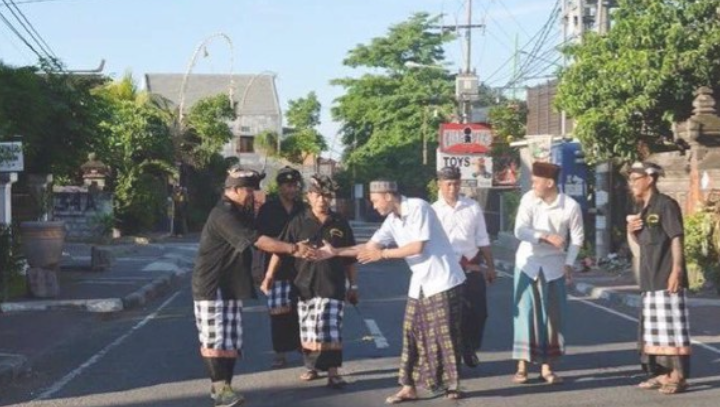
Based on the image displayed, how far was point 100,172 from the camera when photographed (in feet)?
141

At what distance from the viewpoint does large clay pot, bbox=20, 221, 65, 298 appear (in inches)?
797

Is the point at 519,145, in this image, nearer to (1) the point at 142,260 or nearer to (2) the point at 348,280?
(1) the point at 142,260

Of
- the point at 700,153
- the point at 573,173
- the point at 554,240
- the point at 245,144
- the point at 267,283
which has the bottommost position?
the point at 267,283

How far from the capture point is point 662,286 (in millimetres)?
10445

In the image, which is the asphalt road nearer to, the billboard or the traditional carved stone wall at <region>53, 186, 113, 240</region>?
the billboard

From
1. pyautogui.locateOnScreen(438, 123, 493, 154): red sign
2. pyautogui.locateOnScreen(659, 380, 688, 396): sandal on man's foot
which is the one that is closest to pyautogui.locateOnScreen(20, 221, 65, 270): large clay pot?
pyautogui.locateOnScreen(438, 123, 493, 154): red sign

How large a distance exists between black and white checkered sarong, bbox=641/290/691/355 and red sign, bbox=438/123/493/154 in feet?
62.0

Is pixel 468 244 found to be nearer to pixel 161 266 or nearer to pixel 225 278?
pixel 225 278

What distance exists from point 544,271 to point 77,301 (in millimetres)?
10496

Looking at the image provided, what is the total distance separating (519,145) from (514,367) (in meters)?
34.5

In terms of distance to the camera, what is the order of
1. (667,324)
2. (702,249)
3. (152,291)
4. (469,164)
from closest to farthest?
(667,324) → (702,249) → (152,291) → (469,164)

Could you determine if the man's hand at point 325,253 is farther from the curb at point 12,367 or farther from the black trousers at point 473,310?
the curb at point 12,367

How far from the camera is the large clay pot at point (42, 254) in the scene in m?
20.2

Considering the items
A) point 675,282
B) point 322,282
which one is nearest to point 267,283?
point 322,282
